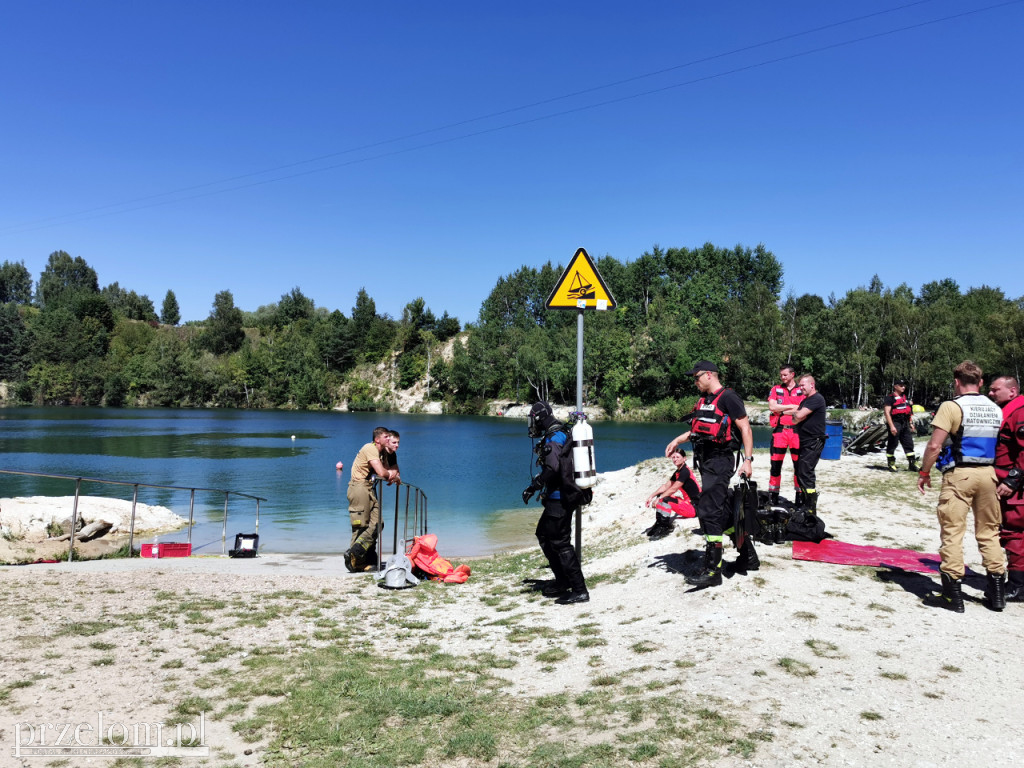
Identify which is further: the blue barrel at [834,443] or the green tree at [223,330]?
the green tree at [223,330]

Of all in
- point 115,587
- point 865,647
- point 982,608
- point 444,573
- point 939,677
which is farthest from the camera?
point 444,573

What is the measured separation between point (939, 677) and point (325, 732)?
4.42 m

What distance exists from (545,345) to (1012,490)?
91.0 meters

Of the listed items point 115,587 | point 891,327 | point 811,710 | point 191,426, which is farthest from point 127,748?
point 891,327

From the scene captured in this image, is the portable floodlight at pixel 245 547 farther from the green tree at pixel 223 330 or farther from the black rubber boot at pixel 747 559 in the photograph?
the green tree at pixel 223 330

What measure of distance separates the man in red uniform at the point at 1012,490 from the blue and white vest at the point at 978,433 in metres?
0.29

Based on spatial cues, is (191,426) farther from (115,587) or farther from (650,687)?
(650,687)

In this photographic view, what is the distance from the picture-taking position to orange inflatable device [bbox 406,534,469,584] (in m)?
9.55

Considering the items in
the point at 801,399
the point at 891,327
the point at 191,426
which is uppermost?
the point at 891,327

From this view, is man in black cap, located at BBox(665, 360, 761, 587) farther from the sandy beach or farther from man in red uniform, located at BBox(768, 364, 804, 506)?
man in red uniform, located at BBox(768, 364, 804, 506)

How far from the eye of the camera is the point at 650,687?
185 inches

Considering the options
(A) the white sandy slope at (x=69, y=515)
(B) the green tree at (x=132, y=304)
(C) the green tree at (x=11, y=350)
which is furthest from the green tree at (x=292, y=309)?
(A) the white sandy slope at (x=69, y=515)

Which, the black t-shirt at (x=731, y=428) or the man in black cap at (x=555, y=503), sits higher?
the black t-shirt at (x=731, y=428)

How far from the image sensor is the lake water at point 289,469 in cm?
1952
